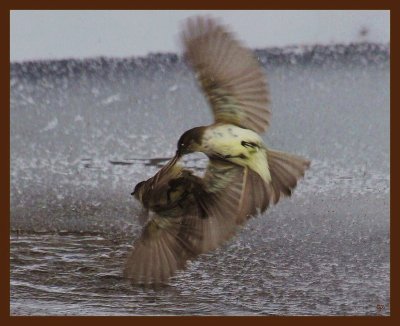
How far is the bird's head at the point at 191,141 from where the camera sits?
137 centimetres

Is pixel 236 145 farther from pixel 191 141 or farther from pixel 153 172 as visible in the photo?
pixel 153 172

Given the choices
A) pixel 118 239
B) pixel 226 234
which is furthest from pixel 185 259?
pixel 118 239

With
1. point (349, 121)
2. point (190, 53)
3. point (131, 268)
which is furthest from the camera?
point (349, 121)

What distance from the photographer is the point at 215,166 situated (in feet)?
4.61

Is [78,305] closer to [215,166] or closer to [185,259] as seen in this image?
[185,259]

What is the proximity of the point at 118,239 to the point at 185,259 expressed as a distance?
0.19 metres

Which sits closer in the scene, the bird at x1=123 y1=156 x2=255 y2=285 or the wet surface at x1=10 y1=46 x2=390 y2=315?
the bird at x1=123 y1=156 x2=255 y2=285

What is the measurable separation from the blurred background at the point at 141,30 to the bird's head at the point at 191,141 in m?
0.22

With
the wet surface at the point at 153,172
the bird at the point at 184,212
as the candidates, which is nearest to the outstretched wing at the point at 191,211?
the bird at the point at 184,212

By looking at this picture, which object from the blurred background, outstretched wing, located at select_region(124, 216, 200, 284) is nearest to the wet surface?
the blurred background

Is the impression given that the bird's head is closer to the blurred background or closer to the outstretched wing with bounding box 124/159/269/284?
the outstretched wing with bounding box 124/159/269/284

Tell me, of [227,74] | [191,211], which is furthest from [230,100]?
[191,211]

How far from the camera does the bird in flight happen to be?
138cm

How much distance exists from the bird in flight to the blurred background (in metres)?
0.18
